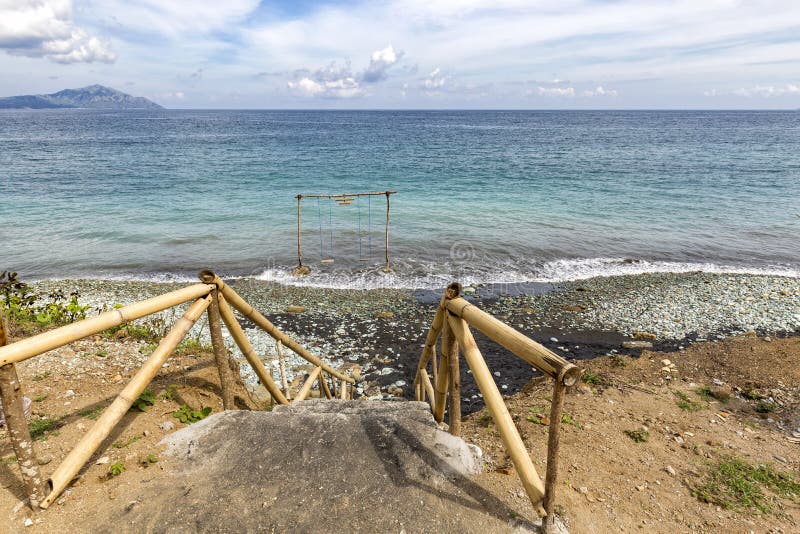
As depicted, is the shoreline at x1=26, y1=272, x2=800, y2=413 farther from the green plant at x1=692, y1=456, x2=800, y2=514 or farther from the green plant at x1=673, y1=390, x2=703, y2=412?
the green plant at x1=692, y1=456, x2=800, y2=514

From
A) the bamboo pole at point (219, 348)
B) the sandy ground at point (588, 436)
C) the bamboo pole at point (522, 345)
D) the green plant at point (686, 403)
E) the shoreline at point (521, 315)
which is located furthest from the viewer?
the shoreline at point (521, 315)

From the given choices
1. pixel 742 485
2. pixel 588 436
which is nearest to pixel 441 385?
pixel 588 436

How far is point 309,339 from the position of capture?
1121 centimetres

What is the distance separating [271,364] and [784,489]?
351 inches

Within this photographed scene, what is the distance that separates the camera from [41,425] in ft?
14.8

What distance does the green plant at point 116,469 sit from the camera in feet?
12.4

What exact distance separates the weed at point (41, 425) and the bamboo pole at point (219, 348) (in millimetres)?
1693

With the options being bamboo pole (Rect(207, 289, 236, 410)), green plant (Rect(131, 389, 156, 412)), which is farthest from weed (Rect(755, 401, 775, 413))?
green plant (Rect(131, 389, 156, 412))

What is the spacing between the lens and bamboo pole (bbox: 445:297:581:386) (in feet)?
9.05

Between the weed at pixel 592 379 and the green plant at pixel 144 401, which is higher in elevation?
the green plant at pixel 144 401

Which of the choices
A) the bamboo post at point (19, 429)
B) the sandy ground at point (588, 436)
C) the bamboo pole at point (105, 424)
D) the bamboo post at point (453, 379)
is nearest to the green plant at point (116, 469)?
the sandy ground at point (588, 436)

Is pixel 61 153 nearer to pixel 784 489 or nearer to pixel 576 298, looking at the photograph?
pixel 576 298

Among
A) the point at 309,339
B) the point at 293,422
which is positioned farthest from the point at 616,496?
the point at 309,339

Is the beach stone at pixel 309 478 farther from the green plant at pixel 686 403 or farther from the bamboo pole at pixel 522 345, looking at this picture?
the green plant at pixel 686 403
